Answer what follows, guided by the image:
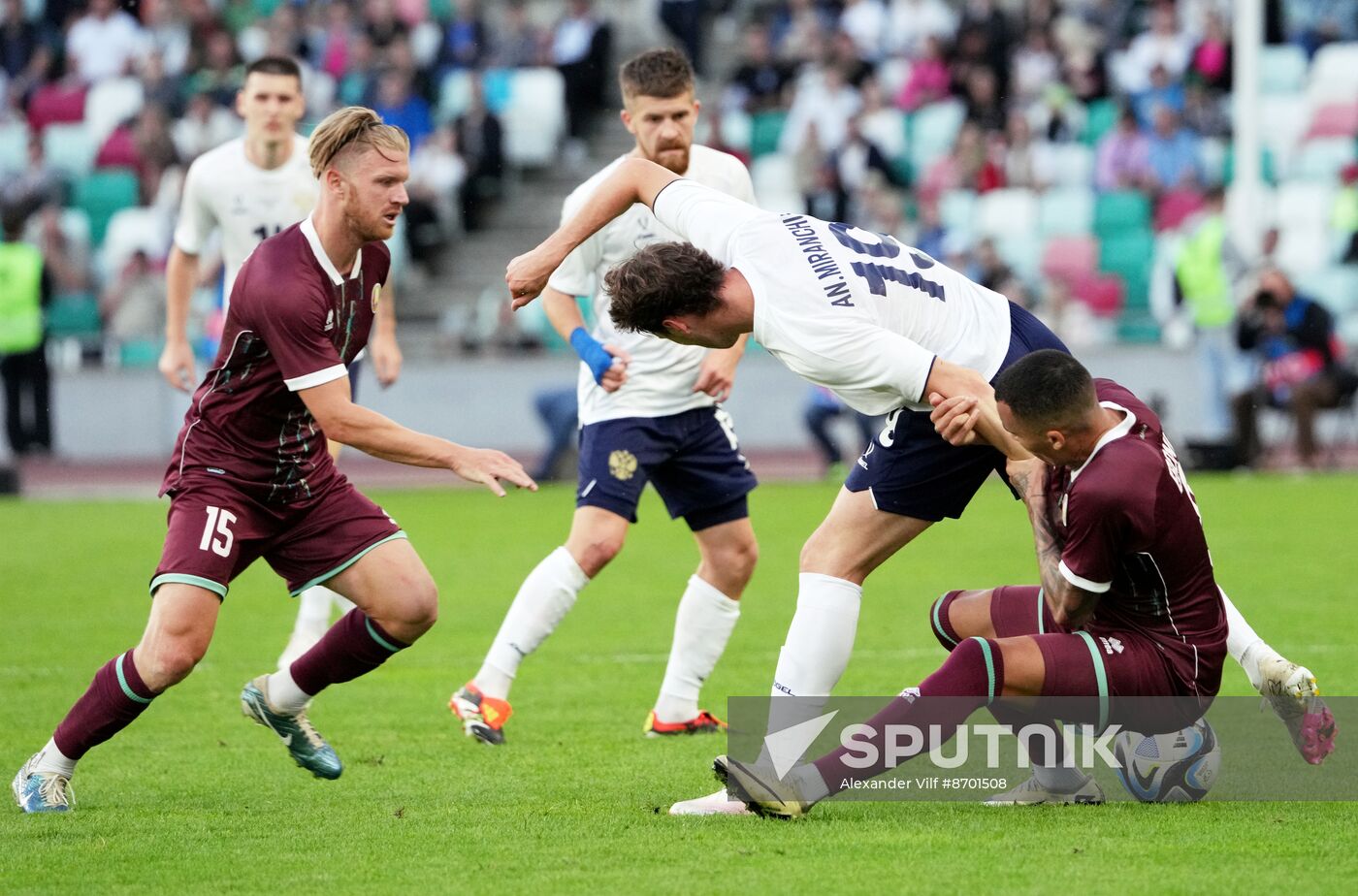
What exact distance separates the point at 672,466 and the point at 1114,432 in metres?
2.49

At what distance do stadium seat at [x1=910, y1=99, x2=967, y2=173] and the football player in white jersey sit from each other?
619 inches

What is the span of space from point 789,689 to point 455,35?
2064cm

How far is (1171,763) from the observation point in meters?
5.25

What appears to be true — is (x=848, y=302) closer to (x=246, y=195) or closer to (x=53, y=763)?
(x=53, y=763)

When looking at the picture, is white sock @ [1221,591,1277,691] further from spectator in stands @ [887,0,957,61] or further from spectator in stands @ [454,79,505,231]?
spectator in stands @ [887,0,957,61]

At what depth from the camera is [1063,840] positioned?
4805 millimetres

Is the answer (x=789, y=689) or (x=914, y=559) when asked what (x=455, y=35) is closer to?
(x=914, y=559)

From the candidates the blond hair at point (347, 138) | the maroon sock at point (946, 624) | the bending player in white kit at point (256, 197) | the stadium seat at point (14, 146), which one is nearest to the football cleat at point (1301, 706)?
the maroon sock at point (946, 624)

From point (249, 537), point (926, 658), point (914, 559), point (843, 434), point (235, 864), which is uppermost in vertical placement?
point (249, 537)

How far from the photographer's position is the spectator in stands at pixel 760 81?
23.6 metres

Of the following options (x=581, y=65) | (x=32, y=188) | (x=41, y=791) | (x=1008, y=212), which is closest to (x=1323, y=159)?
(x=1008, y=212)

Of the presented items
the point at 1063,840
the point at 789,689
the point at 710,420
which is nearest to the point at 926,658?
the point at 710,420

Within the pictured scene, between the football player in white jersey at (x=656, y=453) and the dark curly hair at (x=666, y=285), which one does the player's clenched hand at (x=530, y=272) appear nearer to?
the dark curly hair at (x=666, y=285)

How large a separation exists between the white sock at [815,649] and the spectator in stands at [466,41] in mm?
19940
